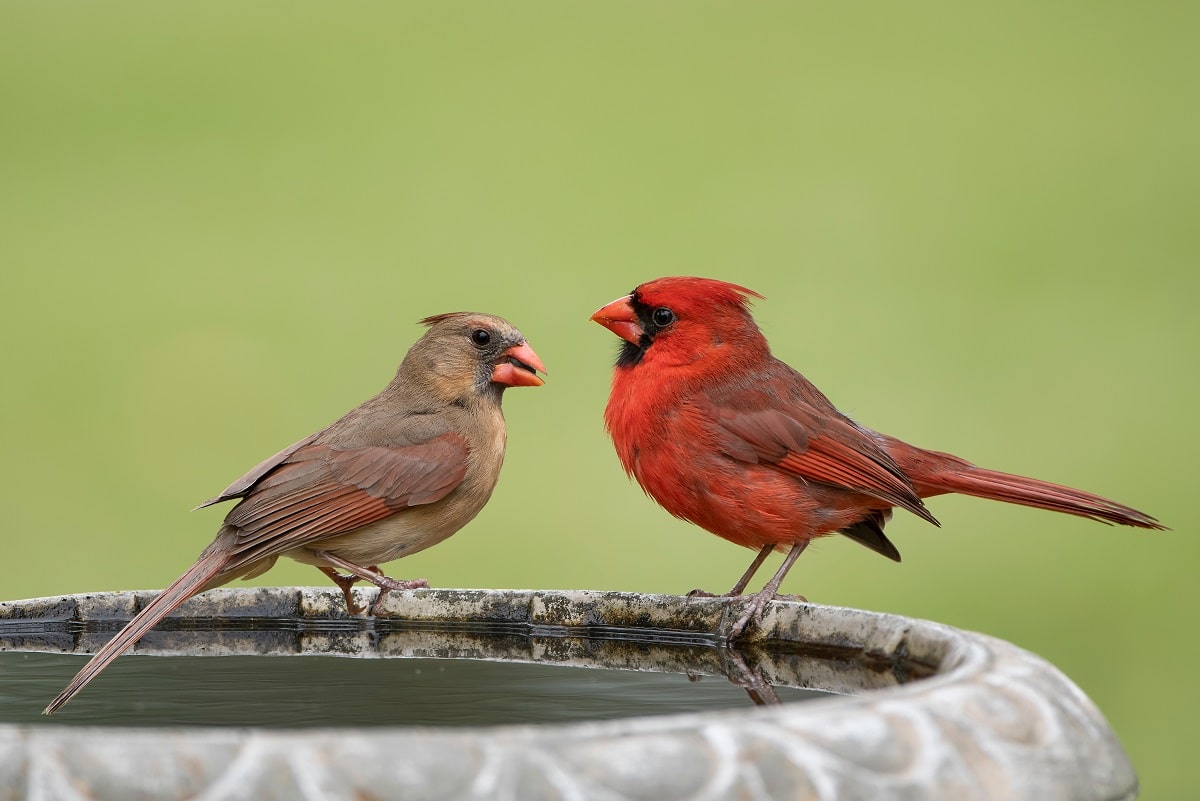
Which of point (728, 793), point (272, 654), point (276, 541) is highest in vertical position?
point (728, 793)

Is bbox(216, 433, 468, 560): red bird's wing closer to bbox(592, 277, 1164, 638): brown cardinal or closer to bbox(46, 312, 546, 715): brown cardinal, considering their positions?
bbox(46, 312, 546, 715): brown cardinal

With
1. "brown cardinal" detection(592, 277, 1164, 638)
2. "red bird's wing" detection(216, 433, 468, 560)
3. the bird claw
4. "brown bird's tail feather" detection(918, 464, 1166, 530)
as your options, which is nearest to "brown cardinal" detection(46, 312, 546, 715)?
"red bird's wing" detection(216, 433, 468, 560)

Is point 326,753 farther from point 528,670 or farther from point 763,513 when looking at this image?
point 763,513

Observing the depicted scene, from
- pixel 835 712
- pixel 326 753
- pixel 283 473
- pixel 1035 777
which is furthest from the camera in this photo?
pixel 283 473

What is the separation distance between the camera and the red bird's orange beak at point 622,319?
10.5 ft

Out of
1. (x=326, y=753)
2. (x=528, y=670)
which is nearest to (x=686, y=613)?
(x=528, y=670)

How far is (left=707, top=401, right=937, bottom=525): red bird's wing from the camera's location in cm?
306

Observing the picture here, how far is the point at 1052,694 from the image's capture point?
5.26 feet

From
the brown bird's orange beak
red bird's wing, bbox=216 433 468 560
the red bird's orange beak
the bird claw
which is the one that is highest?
the red bird's orange beak

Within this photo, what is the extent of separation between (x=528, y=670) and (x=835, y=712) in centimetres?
115

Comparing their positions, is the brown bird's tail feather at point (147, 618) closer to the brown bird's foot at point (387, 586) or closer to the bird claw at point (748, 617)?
the brown bird's foot at point (387, 586)

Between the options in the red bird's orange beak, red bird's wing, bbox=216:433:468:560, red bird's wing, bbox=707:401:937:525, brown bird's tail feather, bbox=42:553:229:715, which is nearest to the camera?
brown bird's tail feather, bbox=42:553:229:715

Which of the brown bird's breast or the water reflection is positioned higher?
the brown bird's breast

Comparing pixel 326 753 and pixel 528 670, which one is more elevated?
pixel 326 753
